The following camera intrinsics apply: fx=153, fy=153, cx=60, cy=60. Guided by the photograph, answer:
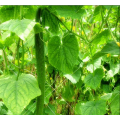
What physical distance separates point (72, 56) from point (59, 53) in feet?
0.14

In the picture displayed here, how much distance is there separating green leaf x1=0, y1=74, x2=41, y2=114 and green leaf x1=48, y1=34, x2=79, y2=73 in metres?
0.09

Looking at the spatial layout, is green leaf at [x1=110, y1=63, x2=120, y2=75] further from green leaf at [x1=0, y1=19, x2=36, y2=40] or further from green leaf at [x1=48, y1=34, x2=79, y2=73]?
green leaf at [x1=0, y1=19, x2=36, y2=40]

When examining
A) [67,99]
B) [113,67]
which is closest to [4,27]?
[113,67]

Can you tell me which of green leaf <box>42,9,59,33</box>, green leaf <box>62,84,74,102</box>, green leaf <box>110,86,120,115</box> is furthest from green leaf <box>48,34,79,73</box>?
green leaf <box>62,84,74,102</box>

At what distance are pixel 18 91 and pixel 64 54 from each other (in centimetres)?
18

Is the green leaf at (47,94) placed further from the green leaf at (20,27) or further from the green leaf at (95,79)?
the green leaf at (20,27)

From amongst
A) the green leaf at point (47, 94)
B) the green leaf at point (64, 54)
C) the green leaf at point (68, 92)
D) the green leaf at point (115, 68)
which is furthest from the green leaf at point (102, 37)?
the green leaf at point (68, 92)

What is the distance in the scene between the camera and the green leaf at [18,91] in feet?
1.25

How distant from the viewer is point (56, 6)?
1.30 feet

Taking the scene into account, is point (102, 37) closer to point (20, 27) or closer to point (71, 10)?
point (71, 10)

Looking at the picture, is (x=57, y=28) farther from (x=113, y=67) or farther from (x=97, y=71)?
(x=113, y=67)

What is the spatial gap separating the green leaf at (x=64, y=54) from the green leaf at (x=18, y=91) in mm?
92

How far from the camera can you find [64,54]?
0.48 metres

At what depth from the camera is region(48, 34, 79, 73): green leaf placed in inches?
18.4
